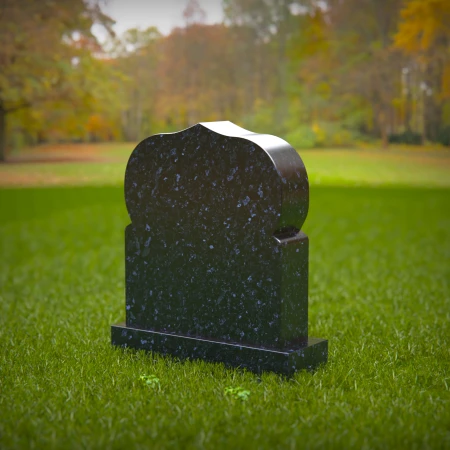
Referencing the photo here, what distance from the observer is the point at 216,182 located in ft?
14.7

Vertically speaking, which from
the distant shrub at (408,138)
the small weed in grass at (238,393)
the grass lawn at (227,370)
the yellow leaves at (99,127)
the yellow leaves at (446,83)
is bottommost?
the grass lawn at (227,370)

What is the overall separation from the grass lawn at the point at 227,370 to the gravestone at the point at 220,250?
180 mm

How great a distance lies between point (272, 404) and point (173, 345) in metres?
1.08

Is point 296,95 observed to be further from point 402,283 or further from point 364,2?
point 402,283

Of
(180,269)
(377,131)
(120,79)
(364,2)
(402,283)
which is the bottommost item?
(402,283)

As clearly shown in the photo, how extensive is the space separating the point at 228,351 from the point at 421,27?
1114 cm

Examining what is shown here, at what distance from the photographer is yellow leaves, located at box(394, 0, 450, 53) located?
532 inches

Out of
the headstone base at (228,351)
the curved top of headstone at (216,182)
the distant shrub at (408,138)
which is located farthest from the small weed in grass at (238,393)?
the distant shrub at (408,138)

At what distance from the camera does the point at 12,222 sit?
1248 centimetres

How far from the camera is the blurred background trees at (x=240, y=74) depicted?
45.1 feet

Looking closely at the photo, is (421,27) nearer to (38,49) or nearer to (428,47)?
(428,47)

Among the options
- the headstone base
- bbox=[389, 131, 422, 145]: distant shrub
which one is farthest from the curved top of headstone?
bbox=[389, 131, 422, 145]: distant shrub

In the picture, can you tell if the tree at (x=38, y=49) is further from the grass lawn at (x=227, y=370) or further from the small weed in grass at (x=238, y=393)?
the small weed in grass at (x=238, y=393)

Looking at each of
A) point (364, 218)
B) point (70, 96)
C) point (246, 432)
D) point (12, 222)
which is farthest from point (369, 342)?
point (70, 96)
